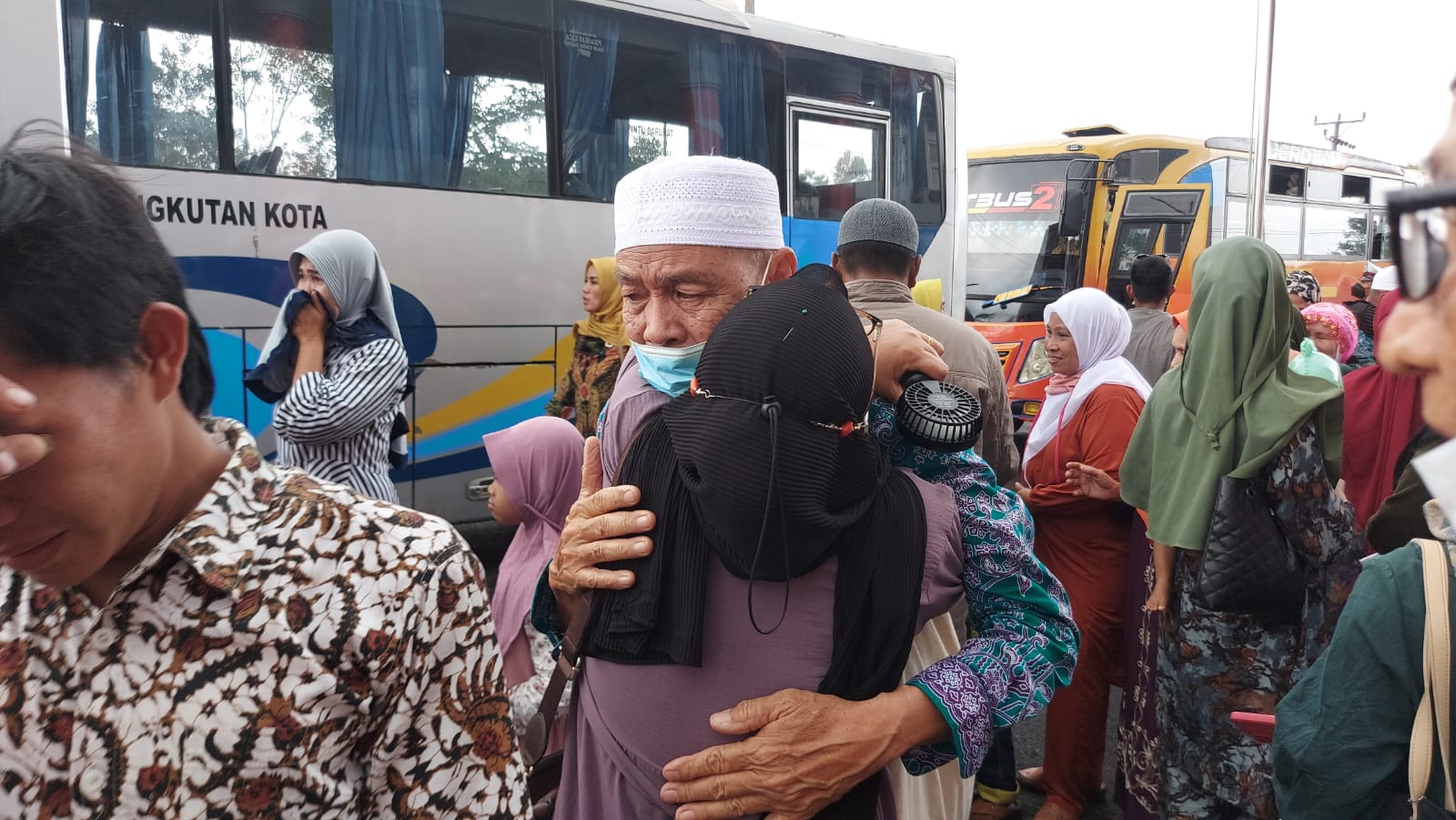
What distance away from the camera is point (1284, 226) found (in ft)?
43.4

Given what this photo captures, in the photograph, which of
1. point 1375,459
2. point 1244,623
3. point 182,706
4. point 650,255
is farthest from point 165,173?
point 1375,459

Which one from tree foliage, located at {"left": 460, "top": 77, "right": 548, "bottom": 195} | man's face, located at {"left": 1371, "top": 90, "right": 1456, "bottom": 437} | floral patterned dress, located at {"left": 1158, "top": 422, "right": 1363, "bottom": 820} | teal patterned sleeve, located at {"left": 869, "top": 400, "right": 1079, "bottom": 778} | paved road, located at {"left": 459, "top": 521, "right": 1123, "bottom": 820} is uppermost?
tree foliage, located at {"left": 460, "top": 77, "right": 548, "bottom": 195}

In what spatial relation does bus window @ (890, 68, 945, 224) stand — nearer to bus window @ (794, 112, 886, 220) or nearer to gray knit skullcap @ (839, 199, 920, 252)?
bus window @ (794, 112, 886, 220)

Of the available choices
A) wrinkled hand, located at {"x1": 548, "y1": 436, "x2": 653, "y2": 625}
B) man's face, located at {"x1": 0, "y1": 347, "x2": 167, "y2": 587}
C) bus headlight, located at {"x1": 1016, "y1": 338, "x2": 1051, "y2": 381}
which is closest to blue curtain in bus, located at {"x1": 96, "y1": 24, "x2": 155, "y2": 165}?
wrinkled hand, located at {"x1": 548, "y1": 436, "x2": 653, "y2": 625}

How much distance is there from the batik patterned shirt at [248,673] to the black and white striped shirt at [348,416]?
7.44 ft

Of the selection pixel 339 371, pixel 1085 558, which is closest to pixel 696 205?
pixel 339 371

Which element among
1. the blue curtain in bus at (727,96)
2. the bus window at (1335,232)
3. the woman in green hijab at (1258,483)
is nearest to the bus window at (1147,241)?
the bus window at (1335,232)

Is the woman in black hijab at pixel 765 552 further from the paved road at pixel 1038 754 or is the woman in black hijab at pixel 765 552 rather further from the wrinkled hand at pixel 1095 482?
the paved road at pixel 1038 754

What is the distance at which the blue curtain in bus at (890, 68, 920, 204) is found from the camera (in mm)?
8242

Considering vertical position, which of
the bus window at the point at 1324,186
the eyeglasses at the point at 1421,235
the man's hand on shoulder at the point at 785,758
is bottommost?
the man's hand on shoulder at the point at 785,758

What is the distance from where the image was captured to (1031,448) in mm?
3805

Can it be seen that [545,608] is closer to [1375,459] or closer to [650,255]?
[650,255]

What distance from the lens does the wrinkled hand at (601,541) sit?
4.57ft

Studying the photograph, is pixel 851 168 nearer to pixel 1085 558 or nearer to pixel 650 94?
pixel 650 94
